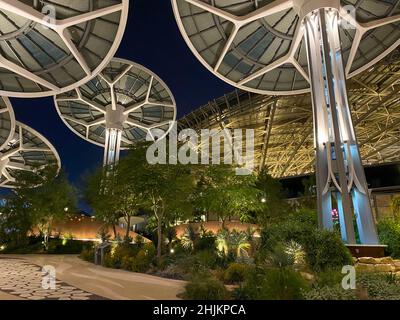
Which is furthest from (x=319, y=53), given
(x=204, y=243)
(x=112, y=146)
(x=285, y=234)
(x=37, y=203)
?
(x=37, y=203)

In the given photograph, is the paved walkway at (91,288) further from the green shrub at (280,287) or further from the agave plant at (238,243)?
the agave plant at (238,243)

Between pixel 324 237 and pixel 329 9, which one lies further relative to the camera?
pixel 329 9

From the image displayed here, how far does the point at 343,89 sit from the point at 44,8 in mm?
15355

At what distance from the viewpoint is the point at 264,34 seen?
2056 centimetres

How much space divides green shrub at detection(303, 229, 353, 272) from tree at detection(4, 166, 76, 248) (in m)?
25.8

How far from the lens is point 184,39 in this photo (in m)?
19.8

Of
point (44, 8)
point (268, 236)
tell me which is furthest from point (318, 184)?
point (44, 8)

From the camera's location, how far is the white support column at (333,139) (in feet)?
42.7

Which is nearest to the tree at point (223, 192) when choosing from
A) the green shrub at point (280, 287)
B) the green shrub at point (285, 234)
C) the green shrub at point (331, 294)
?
the green shrub at point (285, 234)

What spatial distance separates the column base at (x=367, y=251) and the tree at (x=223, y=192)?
41.5ft

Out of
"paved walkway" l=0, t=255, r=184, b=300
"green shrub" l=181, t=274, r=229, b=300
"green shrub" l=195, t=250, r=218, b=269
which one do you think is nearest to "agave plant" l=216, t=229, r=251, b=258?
"green shrub" l=195, t=250, r=218, b=269

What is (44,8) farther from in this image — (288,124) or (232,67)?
(288,124)

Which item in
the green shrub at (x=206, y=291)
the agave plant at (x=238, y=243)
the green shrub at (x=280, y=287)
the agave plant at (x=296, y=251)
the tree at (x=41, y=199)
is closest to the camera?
the green shrub at (x=280, y=287)

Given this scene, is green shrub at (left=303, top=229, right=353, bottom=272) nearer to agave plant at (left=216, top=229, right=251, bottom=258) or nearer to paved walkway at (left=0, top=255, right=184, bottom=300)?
paved walkway at (left=0, top=255, right=184, bottom=300)
